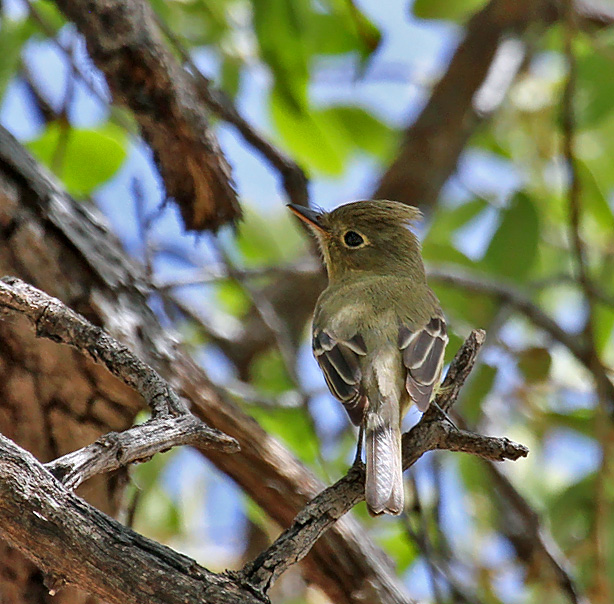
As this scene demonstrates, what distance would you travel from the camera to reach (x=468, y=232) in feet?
18.4

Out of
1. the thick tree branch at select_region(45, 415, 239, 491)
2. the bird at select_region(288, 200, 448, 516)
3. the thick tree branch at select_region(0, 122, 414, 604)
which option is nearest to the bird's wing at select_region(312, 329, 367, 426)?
the bird at select_region(288, 200, 448, 516)

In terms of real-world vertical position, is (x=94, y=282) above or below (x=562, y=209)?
below

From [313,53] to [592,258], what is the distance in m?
2.99

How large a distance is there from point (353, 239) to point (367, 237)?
0.22ft

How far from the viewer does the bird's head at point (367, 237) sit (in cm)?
433

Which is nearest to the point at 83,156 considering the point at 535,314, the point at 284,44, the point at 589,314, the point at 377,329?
the point at 284,44

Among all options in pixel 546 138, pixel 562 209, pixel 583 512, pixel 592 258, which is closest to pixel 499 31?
pixel 546 138

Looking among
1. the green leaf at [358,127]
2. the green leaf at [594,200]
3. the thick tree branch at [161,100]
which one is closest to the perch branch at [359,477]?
the thick tree branch at [161,100]

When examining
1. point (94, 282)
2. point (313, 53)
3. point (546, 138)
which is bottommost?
point (94, 282)

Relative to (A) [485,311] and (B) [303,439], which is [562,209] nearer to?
(A) [485,311]

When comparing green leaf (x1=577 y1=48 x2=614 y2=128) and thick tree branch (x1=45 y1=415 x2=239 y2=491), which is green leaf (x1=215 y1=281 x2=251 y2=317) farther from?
thick tree branch (x1=45 y1=415 x2=239 y2=491)

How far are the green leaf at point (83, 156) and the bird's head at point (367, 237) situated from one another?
993mm

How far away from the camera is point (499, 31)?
19.0ft

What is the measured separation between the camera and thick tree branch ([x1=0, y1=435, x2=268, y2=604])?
6.06 feet
